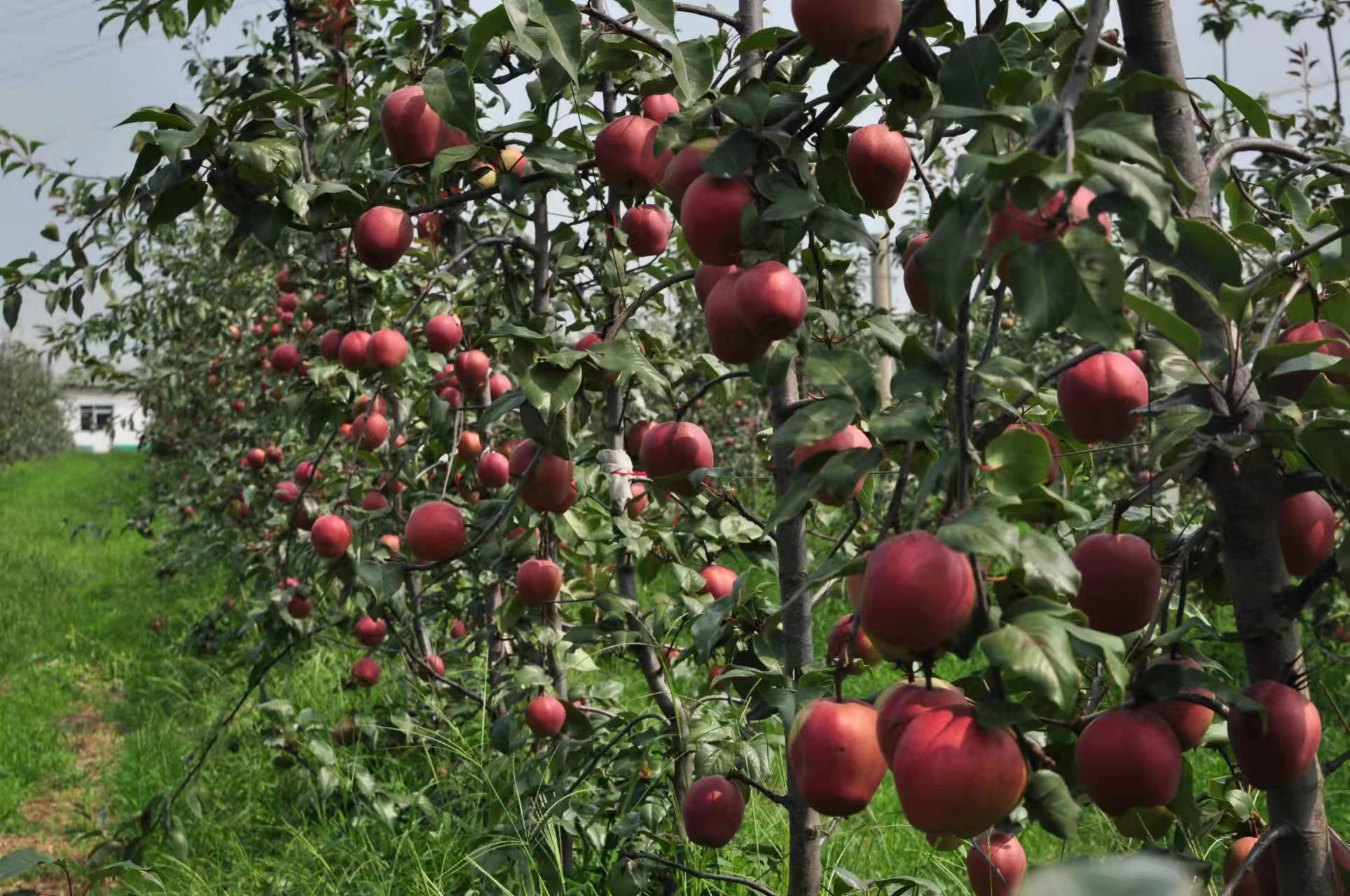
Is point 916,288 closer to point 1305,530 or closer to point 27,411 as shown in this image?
point 1305,530

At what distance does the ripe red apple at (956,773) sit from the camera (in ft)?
2.12

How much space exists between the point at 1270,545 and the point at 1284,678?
0.32 feet

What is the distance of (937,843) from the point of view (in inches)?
36.5

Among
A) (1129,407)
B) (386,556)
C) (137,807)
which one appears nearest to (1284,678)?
(1129,407)

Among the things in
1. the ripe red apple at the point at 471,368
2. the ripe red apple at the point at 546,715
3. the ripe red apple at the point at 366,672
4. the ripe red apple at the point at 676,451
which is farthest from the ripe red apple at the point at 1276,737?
the ripe red apple at the point at 366,672

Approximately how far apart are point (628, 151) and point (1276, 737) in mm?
767

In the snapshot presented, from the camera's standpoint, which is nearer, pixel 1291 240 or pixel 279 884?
pixel 1291 240

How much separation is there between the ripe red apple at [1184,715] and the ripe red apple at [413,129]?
2.98 feet

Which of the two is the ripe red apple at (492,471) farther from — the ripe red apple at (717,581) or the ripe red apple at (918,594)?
the ripe red apple at (918,594)

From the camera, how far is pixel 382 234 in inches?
48.5

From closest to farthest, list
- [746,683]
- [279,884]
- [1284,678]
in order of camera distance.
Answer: [1284,678]
[746,683]
[279,884]

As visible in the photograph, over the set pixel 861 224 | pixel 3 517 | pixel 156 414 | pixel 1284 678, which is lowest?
pixel 3 517

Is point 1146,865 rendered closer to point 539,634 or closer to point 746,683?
point 746,683

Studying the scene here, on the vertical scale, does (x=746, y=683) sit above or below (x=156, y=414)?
above
